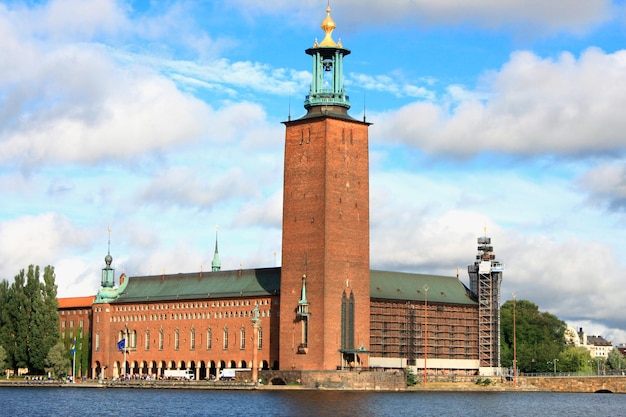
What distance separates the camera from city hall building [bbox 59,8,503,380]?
102500mm

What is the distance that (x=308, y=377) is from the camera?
98.4 metres

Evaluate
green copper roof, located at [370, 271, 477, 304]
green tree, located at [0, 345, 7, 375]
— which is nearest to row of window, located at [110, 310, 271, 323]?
green copper roof, located at [370, 271, 477, 304]

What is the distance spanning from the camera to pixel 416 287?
121 m

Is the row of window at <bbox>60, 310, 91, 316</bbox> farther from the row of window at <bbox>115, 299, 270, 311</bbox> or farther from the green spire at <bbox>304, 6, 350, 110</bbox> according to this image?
the green spire at <bbox>304, 6, 350, 110</bbox>

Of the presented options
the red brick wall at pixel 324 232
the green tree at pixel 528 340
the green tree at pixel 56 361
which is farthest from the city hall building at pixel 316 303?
the green tree at pixel 528 340

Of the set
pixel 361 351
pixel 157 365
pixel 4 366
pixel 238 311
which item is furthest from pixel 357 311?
pixel 4 366

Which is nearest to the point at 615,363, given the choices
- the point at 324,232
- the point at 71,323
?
the point at 71,323

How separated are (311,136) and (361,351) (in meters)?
18.4

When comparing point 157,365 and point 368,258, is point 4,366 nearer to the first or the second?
point 157,365

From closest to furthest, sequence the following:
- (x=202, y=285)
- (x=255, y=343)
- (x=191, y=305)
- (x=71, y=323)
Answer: (x=255, y=343)
(x=191, y=305)
(x=202, y=285)
(x=71, y=323)

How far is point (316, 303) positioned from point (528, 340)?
41.8 metres

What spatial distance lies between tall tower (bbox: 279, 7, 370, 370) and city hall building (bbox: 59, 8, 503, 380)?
10 cm

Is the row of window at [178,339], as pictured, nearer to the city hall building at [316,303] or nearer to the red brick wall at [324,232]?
the city hall building at [316,303]

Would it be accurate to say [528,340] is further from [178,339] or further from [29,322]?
[29,322]
